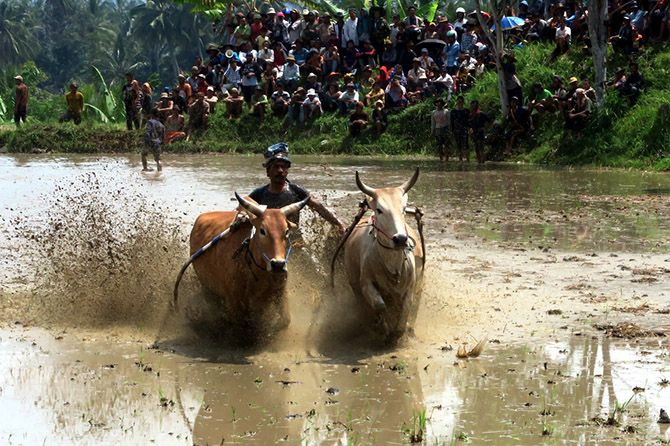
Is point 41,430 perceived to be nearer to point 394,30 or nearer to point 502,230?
point 502,230

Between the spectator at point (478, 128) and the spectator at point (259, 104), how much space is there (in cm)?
733

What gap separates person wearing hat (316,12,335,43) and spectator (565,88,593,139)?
891cm

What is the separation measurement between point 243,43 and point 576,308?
881 inches

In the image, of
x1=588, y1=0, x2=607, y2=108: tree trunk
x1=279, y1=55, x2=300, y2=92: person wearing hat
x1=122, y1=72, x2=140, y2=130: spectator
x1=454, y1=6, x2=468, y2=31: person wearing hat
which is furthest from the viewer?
x1=122, y1=72, x2=140, y2=130: spectator

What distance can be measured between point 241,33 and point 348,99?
6.11m

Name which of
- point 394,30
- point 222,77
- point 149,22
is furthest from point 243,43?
point 149,22

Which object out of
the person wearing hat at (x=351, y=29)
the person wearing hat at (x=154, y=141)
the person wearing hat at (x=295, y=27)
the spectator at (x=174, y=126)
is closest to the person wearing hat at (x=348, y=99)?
the person wearing hat at (x=351, y=29)

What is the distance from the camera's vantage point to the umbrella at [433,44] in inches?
1012

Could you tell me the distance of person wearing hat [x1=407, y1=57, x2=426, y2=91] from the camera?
84.3ft

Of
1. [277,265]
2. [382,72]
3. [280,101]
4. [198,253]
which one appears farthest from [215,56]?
[277,265]

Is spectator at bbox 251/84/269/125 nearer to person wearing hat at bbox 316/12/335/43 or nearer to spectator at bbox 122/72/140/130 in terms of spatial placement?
person wearing hat at bbox 316/12/335/43

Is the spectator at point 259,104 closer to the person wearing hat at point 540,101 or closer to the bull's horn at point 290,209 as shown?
the person wearing hat at point 540,101

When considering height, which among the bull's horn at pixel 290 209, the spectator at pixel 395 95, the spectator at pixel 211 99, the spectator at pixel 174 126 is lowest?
the spectator at pixel 174 126

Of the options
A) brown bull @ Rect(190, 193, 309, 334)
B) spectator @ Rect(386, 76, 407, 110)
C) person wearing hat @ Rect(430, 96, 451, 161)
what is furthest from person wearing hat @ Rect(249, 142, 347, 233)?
spectator @ Rect(386, 76, 407, 110)
